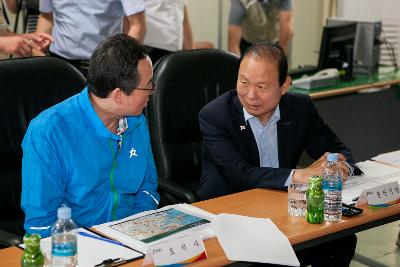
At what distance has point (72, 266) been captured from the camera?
1.78m

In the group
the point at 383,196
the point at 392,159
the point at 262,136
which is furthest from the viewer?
the point at 392,159

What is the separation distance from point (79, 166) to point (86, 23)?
62.3 inches

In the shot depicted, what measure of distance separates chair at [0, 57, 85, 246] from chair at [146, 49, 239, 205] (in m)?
0.42

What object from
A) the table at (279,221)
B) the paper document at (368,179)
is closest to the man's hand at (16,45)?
the table at (279,221)

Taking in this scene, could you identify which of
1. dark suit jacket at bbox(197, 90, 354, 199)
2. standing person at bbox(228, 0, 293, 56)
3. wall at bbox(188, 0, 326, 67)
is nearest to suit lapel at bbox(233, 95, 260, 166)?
dark suit jacket at bbox(197, 90, 354, 199)

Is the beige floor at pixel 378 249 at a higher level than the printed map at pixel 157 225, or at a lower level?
lower

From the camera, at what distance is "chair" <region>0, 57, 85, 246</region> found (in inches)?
99.6

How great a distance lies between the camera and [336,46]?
15.1 ft

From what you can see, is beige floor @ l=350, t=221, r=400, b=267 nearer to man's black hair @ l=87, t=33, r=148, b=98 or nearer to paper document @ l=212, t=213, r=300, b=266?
paper document @ l=212, t=213, r=300, b=266

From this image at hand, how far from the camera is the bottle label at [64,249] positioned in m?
1.72

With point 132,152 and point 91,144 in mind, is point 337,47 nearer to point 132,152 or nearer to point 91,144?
point 132,152

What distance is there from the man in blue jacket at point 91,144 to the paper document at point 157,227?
0.21 metres

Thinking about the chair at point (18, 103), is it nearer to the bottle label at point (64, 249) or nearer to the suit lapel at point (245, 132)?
the suit lapel at point (245, 132)

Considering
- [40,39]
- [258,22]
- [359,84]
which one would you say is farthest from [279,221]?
[258,22]
